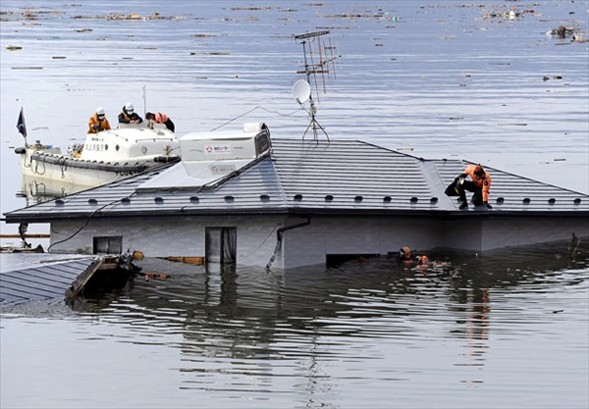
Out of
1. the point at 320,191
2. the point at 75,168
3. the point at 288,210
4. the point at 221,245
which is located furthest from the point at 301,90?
the point at 75,168

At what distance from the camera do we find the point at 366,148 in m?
41.3

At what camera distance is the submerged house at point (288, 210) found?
3744 cm

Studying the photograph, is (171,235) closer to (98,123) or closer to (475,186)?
(475,186)

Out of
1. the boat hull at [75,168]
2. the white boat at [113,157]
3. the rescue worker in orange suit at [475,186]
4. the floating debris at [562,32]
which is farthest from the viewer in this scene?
the floating debris at [562,32]

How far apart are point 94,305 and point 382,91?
52.6 m

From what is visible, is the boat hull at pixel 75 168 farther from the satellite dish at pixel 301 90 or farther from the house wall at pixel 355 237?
the house wall at pixel 355 237

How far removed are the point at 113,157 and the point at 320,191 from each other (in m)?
15.3

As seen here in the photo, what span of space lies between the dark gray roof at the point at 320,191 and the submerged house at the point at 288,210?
0.13ft

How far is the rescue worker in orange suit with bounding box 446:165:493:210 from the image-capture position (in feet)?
127

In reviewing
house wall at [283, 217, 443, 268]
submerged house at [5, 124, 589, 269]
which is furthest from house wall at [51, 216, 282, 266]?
house wall at [283, 217, 443, 268]

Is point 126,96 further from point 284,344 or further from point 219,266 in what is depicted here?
point 284,344

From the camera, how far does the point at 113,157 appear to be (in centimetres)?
5203

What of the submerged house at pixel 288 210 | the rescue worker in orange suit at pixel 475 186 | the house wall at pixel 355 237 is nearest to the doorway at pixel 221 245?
the submerged house at pixel 288 210

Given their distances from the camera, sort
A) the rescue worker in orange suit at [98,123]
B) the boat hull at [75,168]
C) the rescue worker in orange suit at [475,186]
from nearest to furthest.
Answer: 1. the rescue worker in orange suit at [475,186]
2. the boat hull at [75,168]
3. the rescue worker in orange suit at [98,123]
